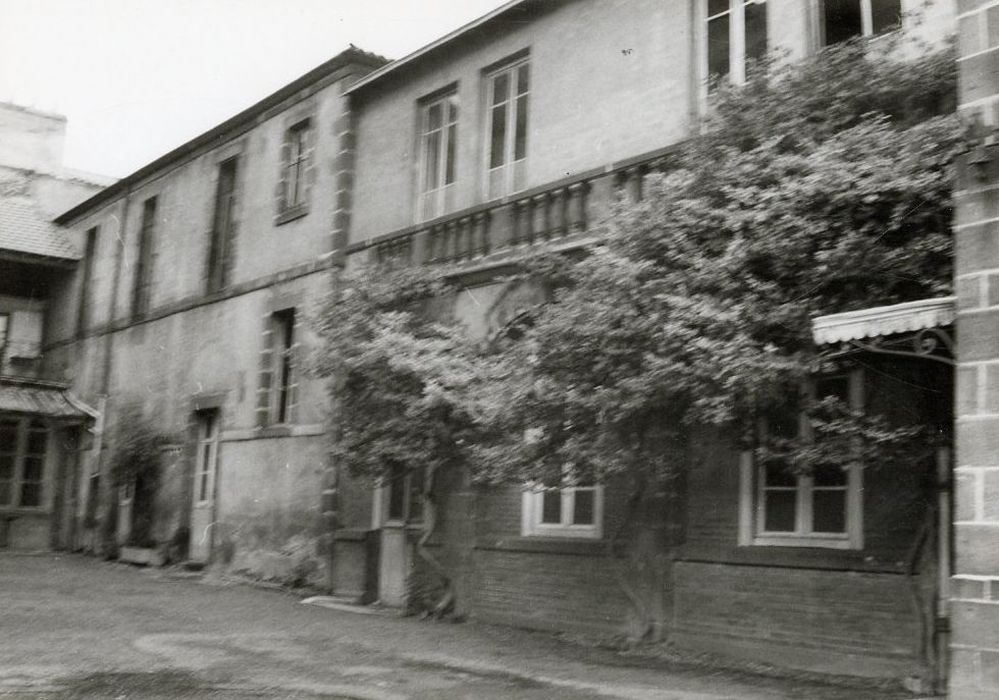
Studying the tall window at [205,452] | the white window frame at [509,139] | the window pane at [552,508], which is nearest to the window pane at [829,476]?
the window pane at [552,508]

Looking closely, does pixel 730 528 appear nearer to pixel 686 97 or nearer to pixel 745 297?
pixel 745 297

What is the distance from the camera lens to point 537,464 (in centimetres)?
1002

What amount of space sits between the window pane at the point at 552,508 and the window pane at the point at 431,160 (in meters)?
4.79

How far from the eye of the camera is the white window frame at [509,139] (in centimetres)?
1316

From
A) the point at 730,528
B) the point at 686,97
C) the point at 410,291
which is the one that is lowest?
the point at 730,528

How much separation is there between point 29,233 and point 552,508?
19.0 m

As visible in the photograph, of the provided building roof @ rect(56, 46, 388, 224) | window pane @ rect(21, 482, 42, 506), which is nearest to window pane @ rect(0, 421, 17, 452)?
window pane @ rect(21, 482, 42, 506)

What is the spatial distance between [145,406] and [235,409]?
4.02 m

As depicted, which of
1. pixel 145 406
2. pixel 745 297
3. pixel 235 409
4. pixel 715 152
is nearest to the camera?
pixel 745 297

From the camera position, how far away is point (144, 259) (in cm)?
2266

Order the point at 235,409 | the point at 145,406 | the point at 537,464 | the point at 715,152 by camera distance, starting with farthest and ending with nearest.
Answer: the point at 145,406
the point at 235,409
the point at 537,464
the point at 715,152

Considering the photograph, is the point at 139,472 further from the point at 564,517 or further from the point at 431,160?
the point at 564,517

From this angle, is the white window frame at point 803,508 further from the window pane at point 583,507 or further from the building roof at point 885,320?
the window pane at point 583,507

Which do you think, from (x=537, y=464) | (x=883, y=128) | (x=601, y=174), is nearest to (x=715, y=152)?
(x=883, y=128)
